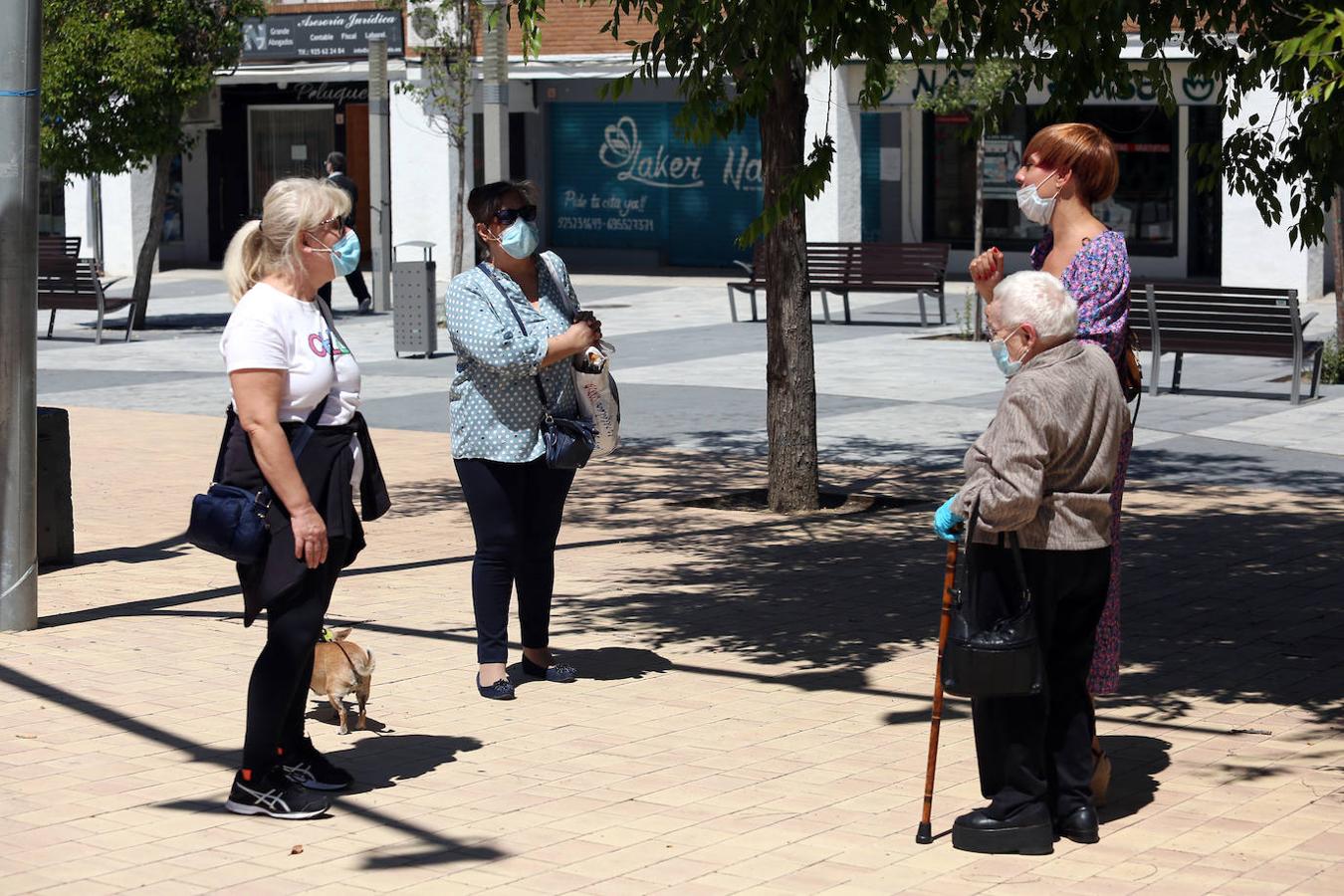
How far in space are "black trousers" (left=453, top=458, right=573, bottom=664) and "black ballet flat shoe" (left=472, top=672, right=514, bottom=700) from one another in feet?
0.27

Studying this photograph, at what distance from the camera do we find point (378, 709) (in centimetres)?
671

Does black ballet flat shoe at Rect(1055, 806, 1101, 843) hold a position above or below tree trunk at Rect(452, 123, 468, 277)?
below

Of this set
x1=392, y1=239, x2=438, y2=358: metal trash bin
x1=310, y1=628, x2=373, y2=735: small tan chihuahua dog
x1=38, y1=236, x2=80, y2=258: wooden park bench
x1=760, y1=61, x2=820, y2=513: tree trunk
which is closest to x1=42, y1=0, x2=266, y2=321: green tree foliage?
x1=38, y1=236, x2=80, y2=258: wooden park bench

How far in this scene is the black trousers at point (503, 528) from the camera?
681cm

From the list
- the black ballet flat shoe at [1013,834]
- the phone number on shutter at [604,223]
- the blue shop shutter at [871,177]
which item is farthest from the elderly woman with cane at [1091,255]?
the phone number on shutter at [604,223]

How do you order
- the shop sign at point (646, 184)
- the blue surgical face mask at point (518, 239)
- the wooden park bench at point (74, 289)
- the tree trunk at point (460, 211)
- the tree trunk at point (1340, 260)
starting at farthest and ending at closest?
the shop sign at point (646, 184)
the tree trunk at point (460, 211)
the wooden park bench at point (74, 289)
the tree trunk at point (1340, 260)
the blue surgical face mask at point (518, 239)

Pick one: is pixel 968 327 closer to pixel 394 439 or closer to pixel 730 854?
pixel 394 439

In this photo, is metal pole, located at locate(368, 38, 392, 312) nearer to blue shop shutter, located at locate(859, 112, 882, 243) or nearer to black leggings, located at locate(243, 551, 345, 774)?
blue shop shutter, located at locate(859, 112, 882, 243)

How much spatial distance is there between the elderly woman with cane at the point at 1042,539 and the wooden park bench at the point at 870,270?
54.6 feet

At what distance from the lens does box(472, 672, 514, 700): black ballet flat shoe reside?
6.83 metres

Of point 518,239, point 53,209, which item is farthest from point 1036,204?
point 53,209

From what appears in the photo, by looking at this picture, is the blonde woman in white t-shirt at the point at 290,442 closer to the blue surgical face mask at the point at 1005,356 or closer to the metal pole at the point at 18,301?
the blue surgical face mask at the point at 1005,356

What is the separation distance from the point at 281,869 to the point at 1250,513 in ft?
22.5

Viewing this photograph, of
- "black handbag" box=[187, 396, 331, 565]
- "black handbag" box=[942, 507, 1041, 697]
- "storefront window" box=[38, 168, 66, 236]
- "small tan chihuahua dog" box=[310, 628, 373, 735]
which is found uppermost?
"storefront window" box=[38, 168, 66, 236]
